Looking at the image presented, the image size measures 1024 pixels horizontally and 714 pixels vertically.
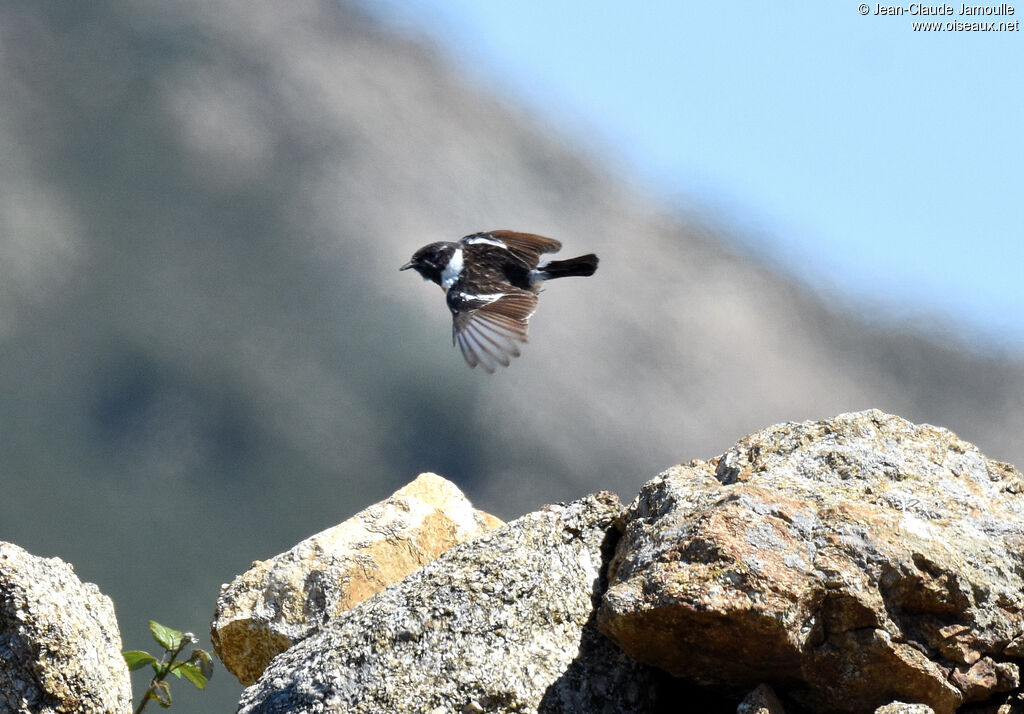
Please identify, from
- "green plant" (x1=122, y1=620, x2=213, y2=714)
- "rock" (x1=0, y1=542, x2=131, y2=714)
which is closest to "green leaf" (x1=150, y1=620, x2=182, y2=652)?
"green plant" (x1=122, y1=620, x2=213, y2=714)

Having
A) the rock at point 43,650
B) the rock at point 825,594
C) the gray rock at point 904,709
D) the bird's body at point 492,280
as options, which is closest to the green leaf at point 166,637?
the rock at point 43,650

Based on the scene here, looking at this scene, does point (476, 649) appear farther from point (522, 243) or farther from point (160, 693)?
point (522, 243)

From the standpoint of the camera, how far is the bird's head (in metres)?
9.48

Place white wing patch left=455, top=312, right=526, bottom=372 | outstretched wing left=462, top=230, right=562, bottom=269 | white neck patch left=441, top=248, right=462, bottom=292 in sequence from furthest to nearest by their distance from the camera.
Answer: outstretched wing left=462, top=230, right=562, bottom=269 → white neck patch left=441, top=248, right=462, bottom=292 → white wing patch left=455, top=312, right=526, bottom=372

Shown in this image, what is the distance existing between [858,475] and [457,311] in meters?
5.23

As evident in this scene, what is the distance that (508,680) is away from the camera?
123 inches

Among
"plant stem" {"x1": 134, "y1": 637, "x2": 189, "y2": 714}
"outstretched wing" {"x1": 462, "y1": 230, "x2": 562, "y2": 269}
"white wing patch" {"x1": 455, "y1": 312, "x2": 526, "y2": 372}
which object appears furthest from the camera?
"outstretched wing" {"x1": 462, "y1": 230, "x2": 562, "y2": 269}

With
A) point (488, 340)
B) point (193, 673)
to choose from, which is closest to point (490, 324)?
point (488, 340)

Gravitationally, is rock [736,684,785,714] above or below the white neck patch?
below

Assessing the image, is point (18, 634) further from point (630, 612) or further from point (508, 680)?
point (630, 612)

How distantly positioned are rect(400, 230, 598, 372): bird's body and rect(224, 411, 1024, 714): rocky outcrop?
4266mm

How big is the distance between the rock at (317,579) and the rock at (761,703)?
1.61m

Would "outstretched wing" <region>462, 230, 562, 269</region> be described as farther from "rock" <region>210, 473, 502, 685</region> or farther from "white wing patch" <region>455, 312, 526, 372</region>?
"rock" <region>210, 473, 502, 685</region>

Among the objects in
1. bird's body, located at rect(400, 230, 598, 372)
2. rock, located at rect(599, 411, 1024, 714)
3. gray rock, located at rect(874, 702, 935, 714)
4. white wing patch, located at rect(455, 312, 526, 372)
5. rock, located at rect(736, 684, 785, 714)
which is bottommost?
rock, located at rect(736, 684, 785, 714)
